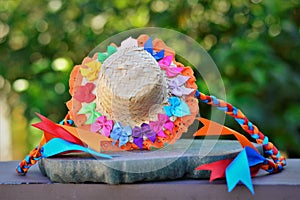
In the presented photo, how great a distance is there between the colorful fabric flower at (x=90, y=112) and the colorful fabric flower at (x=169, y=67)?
0.47 ft

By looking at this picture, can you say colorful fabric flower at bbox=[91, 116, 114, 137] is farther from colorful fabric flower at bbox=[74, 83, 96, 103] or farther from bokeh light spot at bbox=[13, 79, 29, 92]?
bokeh light spot at bbox=[13, 79, 29, 92]

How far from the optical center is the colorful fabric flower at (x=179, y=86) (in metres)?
0.94

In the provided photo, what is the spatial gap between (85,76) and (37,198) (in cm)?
25

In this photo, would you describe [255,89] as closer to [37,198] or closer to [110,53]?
[110,53]

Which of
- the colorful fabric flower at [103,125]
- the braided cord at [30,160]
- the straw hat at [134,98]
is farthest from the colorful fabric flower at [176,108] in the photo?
the braided cord at [30,160]

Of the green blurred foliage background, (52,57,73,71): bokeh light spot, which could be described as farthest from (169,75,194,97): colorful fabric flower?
(52,57,73,71): bokeh light spot

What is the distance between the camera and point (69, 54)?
182 cm

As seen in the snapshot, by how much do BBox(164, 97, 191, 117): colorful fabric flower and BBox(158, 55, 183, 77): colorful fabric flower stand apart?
0.05 meters

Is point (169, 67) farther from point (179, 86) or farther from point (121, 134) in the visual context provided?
point (121, 134)

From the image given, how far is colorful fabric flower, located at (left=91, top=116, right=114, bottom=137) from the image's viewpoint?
0.91 meters

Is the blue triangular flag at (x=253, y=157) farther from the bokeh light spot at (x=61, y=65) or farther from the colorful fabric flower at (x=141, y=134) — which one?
the bokeh light spot at (x=61, y=65)

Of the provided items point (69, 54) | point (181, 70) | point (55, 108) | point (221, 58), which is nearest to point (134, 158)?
point (181, 70)

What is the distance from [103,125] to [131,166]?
15cm

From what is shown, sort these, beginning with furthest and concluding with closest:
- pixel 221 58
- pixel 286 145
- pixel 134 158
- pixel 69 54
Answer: pixel 69 54, pixel 286 145, pixel 221 58, pixel 134 158
